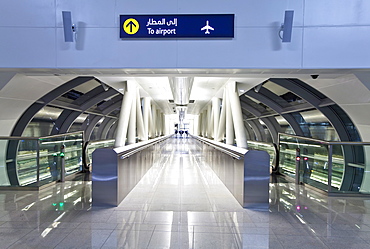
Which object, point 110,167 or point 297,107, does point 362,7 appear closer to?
point 110,167

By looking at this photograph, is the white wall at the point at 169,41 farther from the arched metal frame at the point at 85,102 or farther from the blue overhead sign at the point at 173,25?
the arched metal frame at the point at 85,102

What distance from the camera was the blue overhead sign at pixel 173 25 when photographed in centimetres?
447

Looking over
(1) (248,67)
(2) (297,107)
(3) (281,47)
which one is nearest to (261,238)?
(1) (248,67)

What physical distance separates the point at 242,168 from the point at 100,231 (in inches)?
113

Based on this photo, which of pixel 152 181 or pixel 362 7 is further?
pixel 152 181

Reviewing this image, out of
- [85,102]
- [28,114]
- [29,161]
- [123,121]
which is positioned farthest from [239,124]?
[85,102]

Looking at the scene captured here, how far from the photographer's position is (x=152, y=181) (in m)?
7.03

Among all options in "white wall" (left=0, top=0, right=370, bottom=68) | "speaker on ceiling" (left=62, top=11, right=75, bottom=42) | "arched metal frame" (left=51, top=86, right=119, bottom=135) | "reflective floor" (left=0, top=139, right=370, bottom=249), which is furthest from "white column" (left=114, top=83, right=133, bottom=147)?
"speaker on ceiling" (left=62, top=11, right=75, bottom=42)

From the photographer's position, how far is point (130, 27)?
449 centimetres

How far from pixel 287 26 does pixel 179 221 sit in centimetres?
394

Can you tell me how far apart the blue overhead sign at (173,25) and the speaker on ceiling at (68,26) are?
916 millimetres

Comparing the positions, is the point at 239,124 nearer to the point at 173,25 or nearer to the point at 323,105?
the point at 323,105

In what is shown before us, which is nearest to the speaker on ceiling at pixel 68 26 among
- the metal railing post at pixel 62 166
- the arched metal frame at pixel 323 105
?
the metal railing post at pixel 62 166

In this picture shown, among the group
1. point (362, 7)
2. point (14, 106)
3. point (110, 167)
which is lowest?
point (110, 167)
